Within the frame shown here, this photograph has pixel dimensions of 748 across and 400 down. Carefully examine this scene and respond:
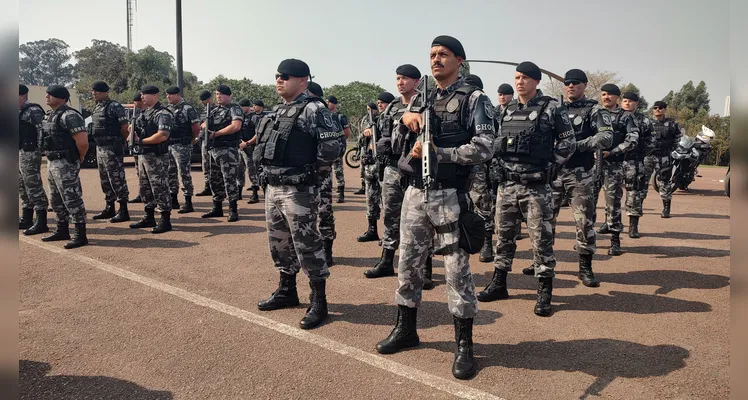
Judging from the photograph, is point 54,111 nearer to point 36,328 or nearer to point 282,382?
point 36,328

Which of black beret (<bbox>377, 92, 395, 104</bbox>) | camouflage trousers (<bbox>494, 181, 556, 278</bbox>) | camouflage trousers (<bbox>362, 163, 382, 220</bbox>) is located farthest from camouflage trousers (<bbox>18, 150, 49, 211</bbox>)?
camouflage trousers (<bbox>494, 181, 556, 278</bbox>)

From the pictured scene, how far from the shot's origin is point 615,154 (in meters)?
6.77

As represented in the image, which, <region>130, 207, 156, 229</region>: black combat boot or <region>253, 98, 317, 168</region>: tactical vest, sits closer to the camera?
<region>253, 98, 317, 168</region>: tactical vest

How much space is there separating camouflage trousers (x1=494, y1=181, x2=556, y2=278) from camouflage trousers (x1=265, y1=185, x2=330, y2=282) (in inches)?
74.9

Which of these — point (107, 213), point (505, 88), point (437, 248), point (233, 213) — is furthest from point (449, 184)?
point (107, 213)

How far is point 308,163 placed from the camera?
433 centimetres

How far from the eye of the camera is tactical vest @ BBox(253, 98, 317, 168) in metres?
4.24

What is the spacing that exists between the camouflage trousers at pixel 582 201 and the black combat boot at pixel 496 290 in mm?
1050

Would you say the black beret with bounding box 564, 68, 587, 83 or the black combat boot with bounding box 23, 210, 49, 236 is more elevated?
the black beret with bounding box 564, 68, 587, 83

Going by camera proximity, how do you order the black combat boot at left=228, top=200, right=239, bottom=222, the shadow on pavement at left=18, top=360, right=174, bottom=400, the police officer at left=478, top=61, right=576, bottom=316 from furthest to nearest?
the black combat boot at left=228, top=200, right=239, bottom=222, the police officer at left=478, top=61, right=576, bottom=316, the shadow on pavement at left=18, top=360, right=174, bottom=400

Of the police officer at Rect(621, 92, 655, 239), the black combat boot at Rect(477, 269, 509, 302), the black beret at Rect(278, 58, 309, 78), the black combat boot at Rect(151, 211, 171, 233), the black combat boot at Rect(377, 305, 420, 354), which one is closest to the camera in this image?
the black combat boot at Rect(377, 305, 420, 354)

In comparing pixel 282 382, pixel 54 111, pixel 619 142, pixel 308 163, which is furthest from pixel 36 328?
pixel 619 142

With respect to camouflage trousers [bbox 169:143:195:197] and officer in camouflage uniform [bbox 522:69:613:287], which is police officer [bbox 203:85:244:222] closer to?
camouflage trousers [bbox 169:143:195:197]

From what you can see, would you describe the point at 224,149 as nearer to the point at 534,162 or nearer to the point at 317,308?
the point at 317,308
